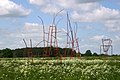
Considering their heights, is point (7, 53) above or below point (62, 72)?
above

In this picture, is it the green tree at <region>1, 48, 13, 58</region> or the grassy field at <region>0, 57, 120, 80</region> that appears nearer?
the grassy field at <region>0, 57, 120, 80</region>

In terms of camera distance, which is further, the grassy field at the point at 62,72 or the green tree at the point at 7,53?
the green tree at the point at 7,53

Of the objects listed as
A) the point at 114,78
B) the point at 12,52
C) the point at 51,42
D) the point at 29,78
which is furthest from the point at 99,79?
the point at 12,52

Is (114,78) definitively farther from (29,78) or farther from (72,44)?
(72,44)

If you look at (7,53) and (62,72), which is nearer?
(62,72)

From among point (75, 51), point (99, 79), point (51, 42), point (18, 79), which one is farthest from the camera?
point (75, 51)

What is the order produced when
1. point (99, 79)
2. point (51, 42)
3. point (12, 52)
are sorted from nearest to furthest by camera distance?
point (99, 79)
point (51, 42)
point (12, 52)

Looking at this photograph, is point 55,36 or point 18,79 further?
point 55,36

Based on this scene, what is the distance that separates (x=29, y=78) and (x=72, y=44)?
52.9 ft

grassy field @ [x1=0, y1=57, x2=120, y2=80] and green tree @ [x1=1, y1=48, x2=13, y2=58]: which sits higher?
green tree @ [x1=1, y1=48, x2=13, y2=58]

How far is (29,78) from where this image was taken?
1673cm

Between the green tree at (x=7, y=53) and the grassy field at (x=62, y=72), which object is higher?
the green tree at (x=7, y=53)

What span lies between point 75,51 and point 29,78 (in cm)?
1846

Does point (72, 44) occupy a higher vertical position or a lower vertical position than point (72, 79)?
higher
